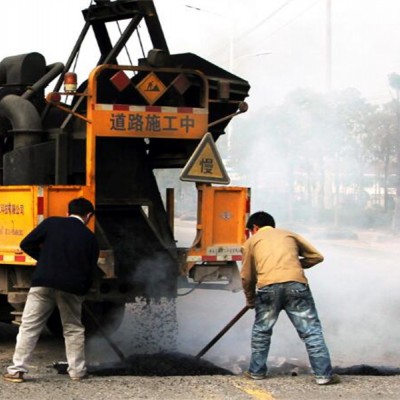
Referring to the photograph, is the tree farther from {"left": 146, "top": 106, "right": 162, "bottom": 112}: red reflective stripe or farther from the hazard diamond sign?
{"left": 146, "top": 106, "right": 162, "bottom": 112}: red reflective stripe

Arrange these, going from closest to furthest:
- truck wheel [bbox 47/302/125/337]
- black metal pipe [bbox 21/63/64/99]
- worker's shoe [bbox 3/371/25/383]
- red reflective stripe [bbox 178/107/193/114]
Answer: worker's shoe [bbox 3/371/25/383]
red reflective stripe [bbox 178/107/193/114]
truck wheel [bbox 47/302/125/337]
black metal pipe [bbox 21/63/64/99]

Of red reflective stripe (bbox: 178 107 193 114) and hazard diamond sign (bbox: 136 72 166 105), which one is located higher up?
hazard diamond sign (bbox: 136 72 166 105)

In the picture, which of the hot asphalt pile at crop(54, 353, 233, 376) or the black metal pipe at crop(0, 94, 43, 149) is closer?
the hot asphalt pile at crop(54, 353, 233, 376)

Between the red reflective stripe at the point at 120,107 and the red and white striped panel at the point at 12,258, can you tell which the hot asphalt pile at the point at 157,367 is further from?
the red reflective stripe at the point at 120,107

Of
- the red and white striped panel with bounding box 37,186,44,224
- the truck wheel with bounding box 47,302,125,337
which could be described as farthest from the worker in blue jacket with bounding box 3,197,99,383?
the truck wheel with bounding box 47,302,125,337

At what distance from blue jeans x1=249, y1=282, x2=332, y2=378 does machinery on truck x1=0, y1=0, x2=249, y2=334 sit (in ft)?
3.89

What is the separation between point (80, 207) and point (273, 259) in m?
1.47

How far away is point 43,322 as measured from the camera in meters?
5.79

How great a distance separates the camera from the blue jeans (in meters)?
5.76

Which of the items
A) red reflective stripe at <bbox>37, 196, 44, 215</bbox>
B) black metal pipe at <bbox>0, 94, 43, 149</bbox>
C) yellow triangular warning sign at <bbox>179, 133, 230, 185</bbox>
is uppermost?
black metal pipe at <bbox>0, 94, 43, 149</bbox>

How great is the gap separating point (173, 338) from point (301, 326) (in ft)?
6.11

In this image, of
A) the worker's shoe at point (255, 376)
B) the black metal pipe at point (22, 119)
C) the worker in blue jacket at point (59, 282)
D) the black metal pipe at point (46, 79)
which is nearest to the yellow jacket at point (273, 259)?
the worker's shoe at point (255, 376)

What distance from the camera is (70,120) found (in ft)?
22.6

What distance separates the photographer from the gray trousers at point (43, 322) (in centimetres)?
567
